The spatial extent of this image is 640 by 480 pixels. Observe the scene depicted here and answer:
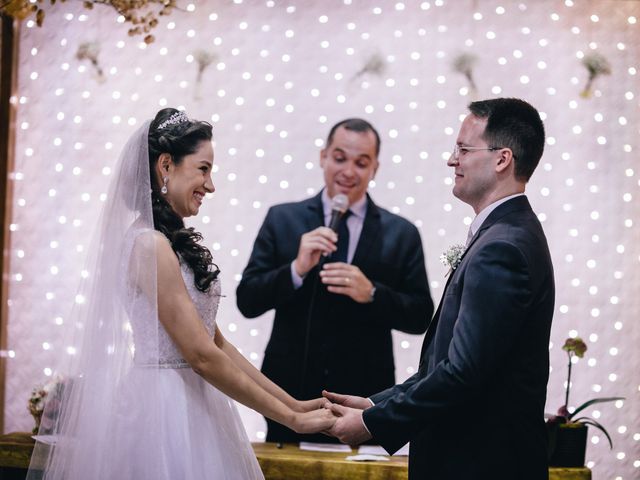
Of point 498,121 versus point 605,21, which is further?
point 605,21

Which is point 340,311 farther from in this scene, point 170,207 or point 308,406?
point 170,207

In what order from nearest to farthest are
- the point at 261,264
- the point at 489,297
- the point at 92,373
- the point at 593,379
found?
the point at 489,297 < the point at 92,373 < the point at 261,264 < the point at 593,379

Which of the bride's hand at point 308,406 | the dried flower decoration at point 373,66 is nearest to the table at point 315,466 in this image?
the bride's hand at point 308,406

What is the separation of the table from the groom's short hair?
52.7 inches

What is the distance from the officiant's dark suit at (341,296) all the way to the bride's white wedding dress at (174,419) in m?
1.25

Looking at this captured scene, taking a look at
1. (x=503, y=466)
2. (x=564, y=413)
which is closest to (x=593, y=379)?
(x=564, y=413)

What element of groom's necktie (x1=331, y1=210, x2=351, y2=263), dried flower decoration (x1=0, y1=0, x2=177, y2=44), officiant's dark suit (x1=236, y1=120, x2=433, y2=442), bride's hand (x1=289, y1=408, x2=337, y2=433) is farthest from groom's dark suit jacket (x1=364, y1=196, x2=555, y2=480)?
dried flower decoration (x1=0, y1=0, x2=177, y2=44)

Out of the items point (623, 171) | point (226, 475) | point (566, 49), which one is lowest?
point (226, 475)

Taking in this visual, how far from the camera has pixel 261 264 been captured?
434cm

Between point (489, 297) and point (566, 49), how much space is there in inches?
108

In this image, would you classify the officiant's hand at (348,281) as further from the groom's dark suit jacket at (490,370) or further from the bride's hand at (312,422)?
the groom's dark suit jacket at (490,370)

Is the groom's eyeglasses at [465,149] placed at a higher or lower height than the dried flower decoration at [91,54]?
lower

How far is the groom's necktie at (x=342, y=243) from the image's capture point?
4328mm

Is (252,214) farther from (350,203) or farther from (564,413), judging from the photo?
(564,413)
